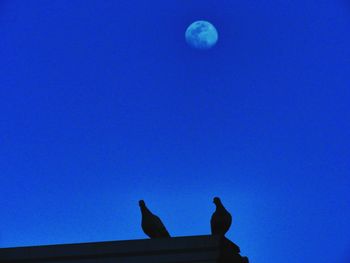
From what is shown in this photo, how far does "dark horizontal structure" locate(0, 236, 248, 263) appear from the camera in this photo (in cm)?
498

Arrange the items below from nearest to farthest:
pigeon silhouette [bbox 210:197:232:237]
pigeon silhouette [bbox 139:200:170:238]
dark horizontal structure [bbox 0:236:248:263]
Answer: dark horizontal structure [bbox 0:236:248:263], pigeon silhouette [bbox 210:197:232:237], pigeon silhouette [bbox 139:200:170:238]

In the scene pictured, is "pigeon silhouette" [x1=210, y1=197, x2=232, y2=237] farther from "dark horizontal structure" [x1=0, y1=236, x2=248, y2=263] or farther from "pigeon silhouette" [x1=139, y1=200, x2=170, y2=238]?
"dark horizontal structure" [x1=0, y1=236, x2=248, y2=263]

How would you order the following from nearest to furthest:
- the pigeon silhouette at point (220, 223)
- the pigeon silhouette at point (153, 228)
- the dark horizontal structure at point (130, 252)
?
the dark horizontal structure at point (130, 252), the pigeon silhouette at point (220, 223), the pigeon silhouette at point (153, 228)

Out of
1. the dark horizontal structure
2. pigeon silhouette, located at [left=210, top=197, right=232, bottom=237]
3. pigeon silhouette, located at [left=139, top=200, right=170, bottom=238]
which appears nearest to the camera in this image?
the dark horizontal structure

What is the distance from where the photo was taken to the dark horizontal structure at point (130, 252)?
498 cm

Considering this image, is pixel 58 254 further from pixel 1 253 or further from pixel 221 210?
pixel 221 210

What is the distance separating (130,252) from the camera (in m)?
5.05

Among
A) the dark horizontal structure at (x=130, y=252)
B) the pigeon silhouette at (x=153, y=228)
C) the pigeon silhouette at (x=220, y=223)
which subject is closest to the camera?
the dark horizontal structure at (x=130, y=252)

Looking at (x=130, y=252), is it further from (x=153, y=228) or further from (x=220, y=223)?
(x=220, y=223)

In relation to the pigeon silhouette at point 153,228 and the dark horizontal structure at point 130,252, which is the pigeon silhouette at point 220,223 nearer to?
the pigeon silhouette at point 153,228

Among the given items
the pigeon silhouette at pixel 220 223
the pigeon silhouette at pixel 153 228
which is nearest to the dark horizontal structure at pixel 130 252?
the pigeon silhouette at pixel 220 223

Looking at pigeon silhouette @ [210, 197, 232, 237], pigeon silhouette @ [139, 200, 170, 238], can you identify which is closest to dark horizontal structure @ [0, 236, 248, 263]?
pigeon silhouette @ [210, 197, 232, 237]

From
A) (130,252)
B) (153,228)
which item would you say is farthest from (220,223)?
(130,252)

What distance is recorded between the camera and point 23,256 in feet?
16.4
